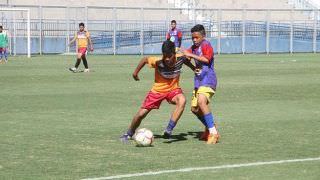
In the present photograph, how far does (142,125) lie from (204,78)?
7.97 feet

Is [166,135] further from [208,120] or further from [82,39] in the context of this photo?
[82,39]

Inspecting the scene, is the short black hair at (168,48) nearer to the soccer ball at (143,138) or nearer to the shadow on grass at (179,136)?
the soccer ball at (143,138)

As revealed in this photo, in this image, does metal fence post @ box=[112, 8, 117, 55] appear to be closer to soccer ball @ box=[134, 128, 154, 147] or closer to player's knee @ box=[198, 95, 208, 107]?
player's knee @ box=[198, 95, 208, 107]

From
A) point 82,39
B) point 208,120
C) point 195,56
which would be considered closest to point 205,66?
point 195,56

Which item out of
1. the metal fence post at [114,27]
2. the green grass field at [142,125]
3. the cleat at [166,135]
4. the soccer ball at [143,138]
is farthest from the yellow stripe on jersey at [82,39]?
the soccer ball at [143,138]

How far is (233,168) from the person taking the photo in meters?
9.20

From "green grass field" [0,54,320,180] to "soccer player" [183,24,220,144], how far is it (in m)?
0.36

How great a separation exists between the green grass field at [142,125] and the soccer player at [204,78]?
355 millimetres

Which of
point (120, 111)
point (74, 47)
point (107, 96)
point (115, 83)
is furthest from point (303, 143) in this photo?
point (74, 47)

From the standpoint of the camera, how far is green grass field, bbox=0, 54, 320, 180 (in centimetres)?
921

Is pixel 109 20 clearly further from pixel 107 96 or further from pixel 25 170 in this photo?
pixel 25 170

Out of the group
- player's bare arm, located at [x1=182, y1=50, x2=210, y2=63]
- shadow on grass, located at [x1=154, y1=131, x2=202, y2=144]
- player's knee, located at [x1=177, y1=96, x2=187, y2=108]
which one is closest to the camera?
player's bare arm, located at [x1=182, y1=50, x2=210, y2=63]

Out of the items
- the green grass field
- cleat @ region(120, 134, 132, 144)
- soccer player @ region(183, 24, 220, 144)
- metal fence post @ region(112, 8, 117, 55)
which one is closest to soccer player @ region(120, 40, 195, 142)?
cleat @ region(120, 134, 132, 144)

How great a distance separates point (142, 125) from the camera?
13.7 metres
